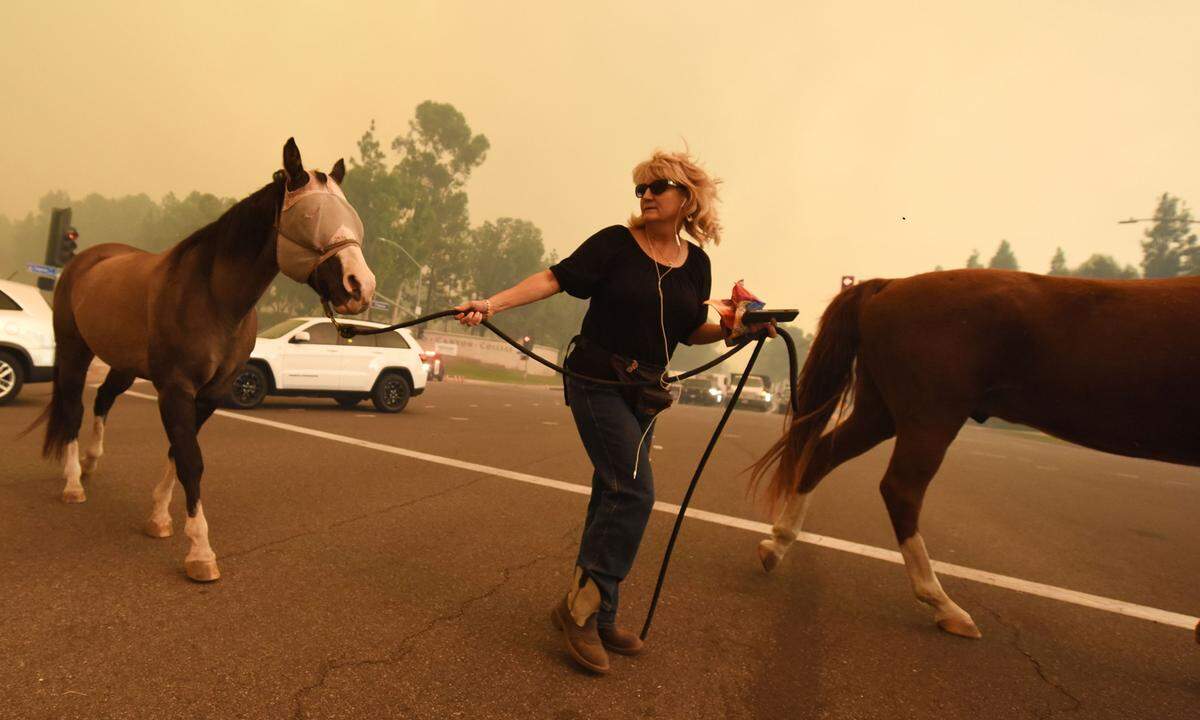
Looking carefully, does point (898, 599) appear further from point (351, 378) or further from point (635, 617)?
point (351, 378)

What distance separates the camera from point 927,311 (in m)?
3.55

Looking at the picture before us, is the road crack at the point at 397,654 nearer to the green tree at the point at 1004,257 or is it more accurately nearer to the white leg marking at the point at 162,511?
the white leg marking at the point at 162,511

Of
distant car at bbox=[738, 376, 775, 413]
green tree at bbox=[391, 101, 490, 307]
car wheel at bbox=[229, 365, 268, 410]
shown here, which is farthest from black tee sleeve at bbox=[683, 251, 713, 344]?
green tree at bbox=[391, 101, 490, 307]

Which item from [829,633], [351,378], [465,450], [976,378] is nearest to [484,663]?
[829,633]

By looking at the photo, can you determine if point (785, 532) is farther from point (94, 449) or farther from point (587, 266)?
point (94, 449)

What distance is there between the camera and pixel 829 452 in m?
3.99

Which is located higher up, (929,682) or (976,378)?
(976,378)

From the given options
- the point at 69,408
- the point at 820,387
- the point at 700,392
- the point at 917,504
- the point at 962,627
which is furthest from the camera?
the point at 700,392

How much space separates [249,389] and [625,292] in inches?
375

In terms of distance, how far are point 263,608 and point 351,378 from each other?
30.7ft

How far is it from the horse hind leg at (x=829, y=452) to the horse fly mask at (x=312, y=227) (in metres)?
2.92

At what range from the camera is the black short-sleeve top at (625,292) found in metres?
2.74

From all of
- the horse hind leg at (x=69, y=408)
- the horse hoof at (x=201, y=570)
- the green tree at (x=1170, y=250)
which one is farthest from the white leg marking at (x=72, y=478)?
the green tree at (x=1170, y=250)

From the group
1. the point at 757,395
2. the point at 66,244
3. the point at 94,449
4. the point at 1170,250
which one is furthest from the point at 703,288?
the point at 1170,250
